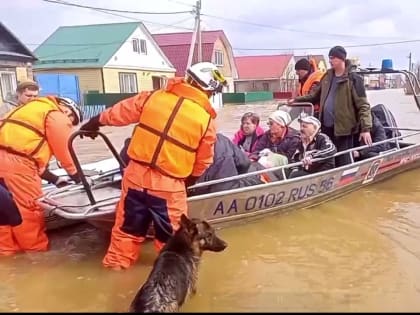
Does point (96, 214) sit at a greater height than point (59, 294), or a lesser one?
greater

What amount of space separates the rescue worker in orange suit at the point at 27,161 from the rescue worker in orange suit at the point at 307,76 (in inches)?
165

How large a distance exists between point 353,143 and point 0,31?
1745 cm

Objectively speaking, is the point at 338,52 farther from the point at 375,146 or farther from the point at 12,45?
the point at 12,45

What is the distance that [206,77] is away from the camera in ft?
14.5

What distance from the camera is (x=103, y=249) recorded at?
17.7 ft

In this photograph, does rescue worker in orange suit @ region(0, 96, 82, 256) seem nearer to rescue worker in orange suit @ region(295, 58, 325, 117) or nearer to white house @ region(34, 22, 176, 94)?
rescue worker in orange suit @ region(295, 58, 325, 117)

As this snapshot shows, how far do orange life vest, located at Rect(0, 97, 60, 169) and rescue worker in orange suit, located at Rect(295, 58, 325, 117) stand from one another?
14.0 feet

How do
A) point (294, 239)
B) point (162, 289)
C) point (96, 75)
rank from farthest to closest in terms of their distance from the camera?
point (96, 75) → point (294, 239) → point (162, 289)

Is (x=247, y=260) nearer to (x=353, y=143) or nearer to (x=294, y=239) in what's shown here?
(x=294, y=239)

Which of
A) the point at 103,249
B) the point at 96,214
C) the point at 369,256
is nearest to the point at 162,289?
the point at 96,214

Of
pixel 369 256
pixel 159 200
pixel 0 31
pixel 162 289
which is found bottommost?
pixel 369 256

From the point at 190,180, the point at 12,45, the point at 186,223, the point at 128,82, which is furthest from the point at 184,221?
the point at 128,82

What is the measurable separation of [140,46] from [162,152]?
32232 mm

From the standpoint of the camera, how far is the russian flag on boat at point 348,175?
22.3 feet
